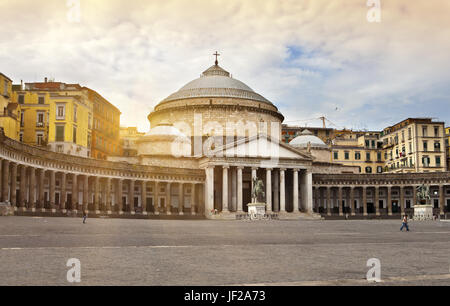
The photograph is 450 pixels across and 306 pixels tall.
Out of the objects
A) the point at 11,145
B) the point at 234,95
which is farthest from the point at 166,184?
the point at 11,145

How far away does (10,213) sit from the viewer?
3800cm

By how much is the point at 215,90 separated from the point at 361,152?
3494 cm

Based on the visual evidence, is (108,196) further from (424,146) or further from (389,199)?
(424,146)

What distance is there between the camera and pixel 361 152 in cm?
10456

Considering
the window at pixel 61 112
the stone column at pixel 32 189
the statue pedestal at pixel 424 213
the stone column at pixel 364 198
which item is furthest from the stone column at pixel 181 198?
the statue pedestal at pixel 424 213

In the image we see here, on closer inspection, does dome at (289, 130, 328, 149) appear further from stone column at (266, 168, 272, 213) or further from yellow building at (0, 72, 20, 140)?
yellow building at (0, 72, 20, 140)

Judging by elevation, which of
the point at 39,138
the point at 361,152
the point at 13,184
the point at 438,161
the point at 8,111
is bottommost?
the point at 13,184

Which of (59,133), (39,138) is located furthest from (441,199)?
(39,138)

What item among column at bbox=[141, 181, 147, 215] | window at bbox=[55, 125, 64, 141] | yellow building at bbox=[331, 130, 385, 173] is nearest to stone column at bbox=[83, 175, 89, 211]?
window at bbox=[55, 125, 64, 141]

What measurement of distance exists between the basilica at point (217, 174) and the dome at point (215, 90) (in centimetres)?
19

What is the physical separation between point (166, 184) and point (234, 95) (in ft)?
77.4

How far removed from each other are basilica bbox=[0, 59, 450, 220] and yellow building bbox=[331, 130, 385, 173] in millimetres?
5034

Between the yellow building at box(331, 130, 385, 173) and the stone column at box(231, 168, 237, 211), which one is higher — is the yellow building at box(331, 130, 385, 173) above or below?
above

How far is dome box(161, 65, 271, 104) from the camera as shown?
89.8 meters
